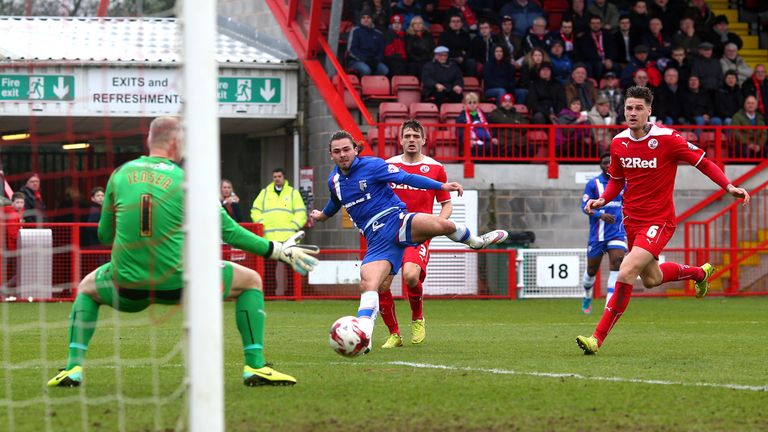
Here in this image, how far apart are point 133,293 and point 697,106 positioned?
1601cm

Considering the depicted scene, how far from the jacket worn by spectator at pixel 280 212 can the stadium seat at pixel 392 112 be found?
2407 millimetres

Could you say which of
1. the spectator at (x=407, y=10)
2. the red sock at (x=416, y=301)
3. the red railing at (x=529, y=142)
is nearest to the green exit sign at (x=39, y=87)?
the red railing at (x=529, y=142)

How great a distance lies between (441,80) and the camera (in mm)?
20938

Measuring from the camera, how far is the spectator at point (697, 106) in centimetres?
2138

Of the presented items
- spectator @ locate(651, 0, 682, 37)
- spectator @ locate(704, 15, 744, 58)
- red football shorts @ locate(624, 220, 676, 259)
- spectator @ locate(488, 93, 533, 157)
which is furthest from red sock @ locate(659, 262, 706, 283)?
spectator @ locate(651, 0, 682, 37)

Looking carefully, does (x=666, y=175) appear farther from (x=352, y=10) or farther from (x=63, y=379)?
(x=352, y=10)

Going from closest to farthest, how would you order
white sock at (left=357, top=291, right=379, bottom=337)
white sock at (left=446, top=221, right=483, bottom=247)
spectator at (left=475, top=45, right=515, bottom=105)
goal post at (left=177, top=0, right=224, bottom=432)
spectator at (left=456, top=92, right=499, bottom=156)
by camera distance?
goal post at (left=177, top=0, right=224, bottom=432) → white sock at (left=357, top=291, right=379, bottom=337) → white sock at (left=446, top=221, right=483, bottom=247) → spectator at (left=456, top=92, right=499, bottom=156) → spectator at (left=475, top=45, right=515, bottom=105)

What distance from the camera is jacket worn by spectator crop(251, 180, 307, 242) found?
18859mm

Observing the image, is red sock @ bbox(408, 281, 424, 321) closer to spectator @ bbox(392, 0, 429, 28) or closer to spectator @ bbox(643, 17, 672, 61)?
spectator @ bbox(392, 0, 429, 28)

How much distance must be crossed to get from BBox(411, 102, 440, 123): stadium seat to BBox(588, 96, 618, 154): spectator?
2.52m

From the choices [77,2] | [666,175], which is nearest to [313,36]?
[77,2]

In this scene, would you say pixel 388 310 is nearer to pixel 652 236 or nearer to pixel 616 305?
pixel 616 305

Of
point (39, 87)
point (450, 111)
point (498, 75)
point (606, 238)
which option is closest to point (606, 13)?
point (498, 75)

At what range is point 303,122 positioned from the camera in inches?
872
